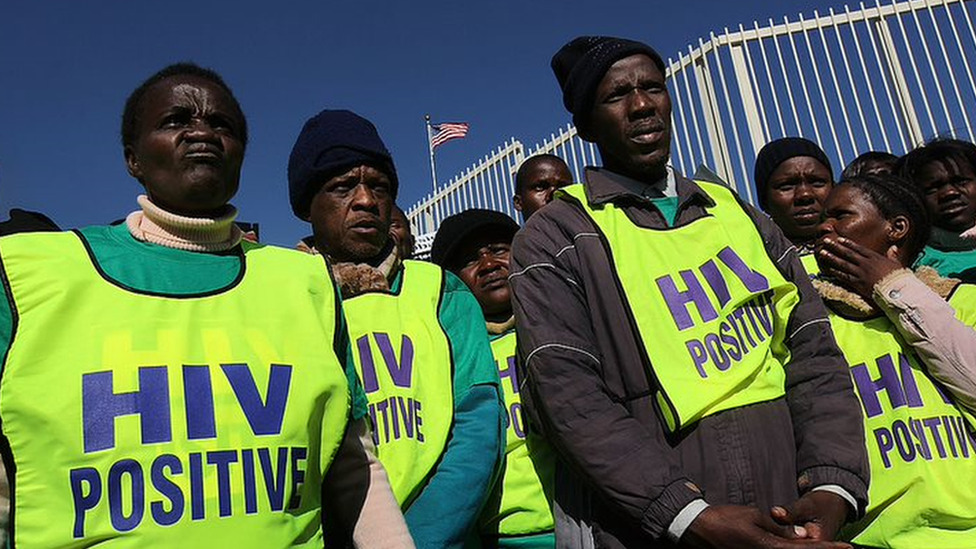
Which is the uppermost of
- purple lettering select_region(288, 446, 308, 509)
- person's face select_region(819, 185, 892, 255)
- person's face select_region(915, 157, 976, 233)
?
person's face select_region(915, 157, 976, 233)

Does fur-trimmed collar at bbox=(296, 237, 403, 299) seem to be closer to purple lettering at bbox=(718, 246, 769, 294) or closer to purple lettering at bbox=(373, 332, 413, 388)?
purple lettering at bbox=(373, 332, 413, 388)

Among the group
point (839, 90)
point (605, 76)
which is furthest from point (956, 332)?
point (839, 90)

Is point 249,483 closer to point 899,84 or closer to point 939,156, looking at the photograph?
point 939,156

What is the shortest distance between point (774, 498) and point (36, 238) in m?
1.67

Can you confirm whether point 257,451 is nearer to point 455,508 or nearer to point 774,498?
point 455,508

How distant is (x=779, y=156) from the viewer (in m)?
3.41

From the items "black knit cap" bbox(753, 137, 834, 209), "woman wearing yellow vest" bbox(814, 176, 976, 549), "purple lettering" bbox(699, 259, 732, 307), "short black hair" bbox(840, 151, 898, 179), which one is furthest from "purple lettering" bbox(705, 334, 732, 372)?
"short black hair" bbox(840, 151, 898, 179)

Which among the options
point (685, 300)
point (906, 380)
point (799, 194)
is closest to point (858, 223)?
point (906, 380)

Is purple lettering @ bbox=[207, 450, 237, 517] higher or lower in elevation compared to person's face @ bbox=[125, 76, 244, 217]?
lower

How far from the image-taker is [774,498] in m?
1.67

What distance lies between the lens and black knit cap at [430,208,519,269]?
3070 mm

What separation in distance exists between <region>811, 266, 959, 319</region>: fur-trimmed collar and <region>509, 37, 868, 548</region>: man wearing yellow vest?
1.15 feet

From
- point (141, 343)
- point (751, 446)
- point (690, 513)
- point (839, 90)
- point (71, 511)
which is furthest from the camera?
point (839, 90)

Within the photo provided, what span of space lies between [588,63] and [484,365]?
3.13ft
